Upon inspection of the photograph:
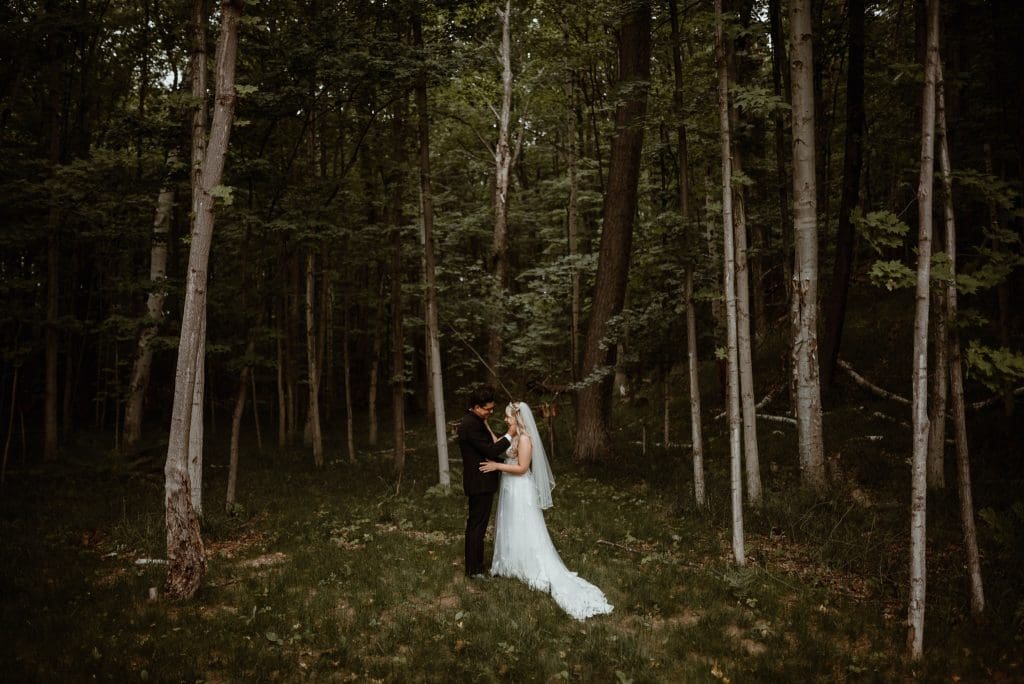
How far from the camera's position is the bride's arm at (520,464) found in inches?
312

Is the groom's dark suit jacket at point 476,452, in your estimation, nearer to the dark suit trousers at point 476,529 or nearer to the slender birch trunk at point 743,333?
the dark suit trousers at point 476,529

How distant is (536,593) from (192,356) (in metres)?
5.06

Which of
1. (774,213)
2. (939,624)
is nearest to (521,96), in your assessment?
(774,213)

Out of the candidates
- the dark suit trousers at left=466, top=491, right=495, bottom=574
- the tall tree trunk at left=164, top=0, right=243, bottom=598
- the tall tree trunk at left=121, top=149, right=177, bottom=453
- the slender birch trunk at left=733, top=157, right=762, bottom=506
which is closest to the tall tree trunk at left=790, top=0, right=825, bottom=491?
the slender birch trunk at left=733, top=157, right=762, bottom=506

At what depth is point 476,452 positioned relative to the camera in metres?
8.05

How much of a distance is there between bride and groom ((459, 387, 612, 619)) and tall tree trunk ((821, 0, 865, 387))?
9.67 meters

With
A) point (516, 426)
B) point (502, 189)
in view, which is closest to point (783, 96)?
point (502, 189)

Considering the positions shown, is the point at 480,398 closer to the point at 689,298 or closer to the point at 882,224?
the point at 689,298

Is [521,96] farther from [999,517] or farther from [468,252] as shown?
[999,517]

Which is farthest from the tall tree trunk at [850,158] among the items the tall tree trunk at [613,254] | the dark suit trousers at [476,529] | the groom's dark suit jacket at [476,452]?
the dark suit trousers at [476,529]

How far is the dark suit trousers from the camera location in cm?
798

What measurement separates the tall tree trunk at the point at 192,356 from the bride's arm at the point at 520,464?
11.7 feet

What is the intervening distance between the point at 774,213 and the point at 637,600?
13894mm

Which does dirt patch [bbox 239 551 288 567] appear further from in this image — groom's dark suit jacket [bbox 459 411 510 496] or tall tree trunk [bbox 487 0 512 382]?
tall tree trunk [bbox 487 0 512 382]
